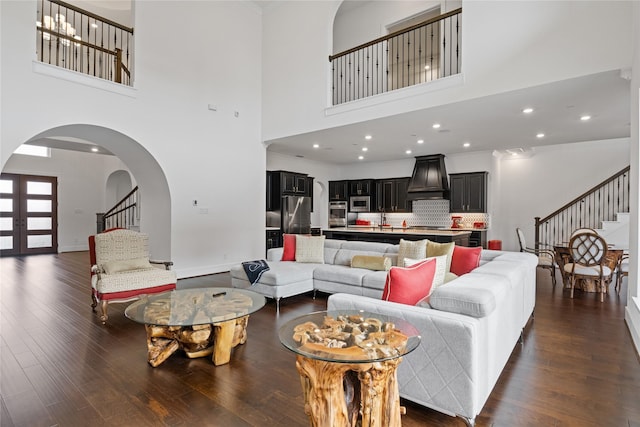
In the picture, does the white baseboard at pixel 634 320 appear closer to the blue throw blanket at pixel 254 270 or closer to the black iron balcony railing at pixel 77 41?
the blue throw blanket at pixel 254 270

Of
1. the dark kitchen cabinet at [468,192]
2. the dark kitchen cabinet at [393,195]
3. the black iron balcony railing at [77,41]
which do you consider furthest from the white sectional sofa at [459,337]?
the dark kitchen cabinet at [393,195]

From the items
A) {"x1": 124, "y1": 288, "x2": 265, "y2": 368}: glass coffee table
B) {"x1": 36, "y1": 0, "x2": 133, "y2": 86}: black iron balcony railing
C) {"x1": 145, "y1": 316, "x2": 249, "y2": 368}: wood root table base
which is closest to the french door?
{"x1": 36, "y1": 0, "x2": 133, "y2": 86}: black iron balcony railing

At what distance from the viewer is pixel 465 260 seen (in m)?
4.01

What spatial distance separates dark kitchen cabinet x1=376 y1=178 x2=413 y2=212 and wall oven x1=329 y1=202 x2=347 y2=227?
1162 millimetres

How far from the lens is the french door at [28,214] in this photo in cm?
967

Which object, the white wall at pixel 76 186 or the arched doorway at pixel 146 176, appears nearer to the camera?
the arched doorway at pixel 146 176

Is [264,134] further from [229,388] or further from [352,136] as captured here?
[229,388]

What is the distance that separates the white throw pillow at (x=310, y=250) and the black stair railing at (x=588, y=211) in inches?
191

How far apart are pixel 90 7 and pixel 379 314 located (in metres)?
10.8

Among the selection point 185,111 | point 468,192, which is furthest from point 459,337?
point 468,192

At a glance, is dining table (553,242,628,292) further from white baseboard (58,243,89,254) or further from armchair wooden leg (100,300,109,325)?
white baseboard (58,243,89,254)

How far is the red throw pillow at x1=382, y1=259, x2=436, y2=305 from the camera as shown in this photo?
92.4 inches

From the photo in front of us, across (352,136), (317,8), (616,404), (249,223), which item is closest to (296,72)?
(317,8)

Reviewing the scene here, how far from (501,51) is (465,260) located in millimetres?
2894
